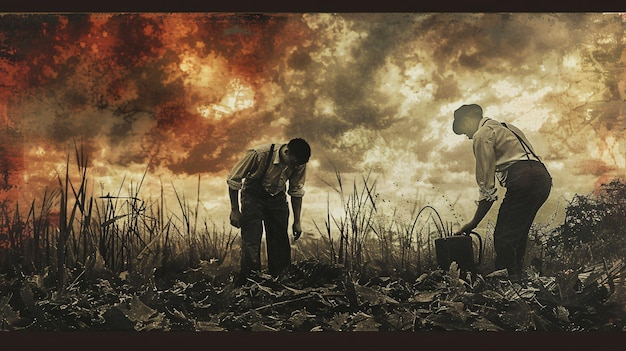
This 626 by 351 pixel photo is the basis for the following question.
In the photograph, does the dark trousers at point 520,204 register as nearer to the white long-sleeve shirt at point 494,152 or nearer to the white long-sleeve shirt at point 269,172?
the white long-sleeve shirt at point 494,152

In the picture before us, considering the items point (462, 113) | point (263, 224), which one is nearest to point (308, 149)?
point (263, 224)

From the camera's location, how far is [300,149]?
453cm

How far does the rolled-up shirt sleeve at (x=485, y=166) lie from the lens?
14.8 ft

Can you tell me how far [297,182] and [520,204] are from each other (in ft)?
4.23

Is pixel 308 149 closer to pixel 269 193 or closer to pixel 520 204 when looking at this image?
pixel 269 193

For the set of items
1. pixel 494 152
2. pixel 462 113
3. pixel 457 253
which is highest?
pixel 462 113

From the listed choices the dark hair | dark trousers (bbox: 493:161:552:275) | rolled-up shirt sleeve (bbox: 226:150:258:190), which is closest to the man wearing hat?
dark trousers (bbox: 493:161:552:275)

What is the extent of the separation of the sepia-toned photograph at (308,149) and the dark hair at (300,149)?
0.01 meters

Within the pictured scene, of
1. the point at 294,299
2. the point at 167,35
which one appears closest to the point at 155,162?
the point at 167,35

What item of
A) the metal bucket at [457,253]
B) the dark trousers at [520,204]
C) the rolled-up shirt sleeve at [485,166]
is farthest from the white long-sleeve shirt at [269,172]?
the dark trousers at [520,204]

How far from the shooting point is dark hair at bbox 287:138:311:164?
4.53 meters

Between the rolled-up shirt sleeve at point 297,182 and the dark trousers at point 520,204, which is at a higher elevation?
the rolled-up shirt sleeve at point 297,182

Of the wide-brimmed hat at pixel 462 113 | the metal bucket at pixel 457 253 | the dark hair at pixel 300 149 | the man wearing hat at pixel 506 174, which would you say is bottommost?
the metal bucket at pixel 457 253

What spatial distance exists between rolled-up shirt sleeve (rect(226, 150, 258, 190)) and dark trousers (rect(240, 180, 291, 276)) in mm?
63
